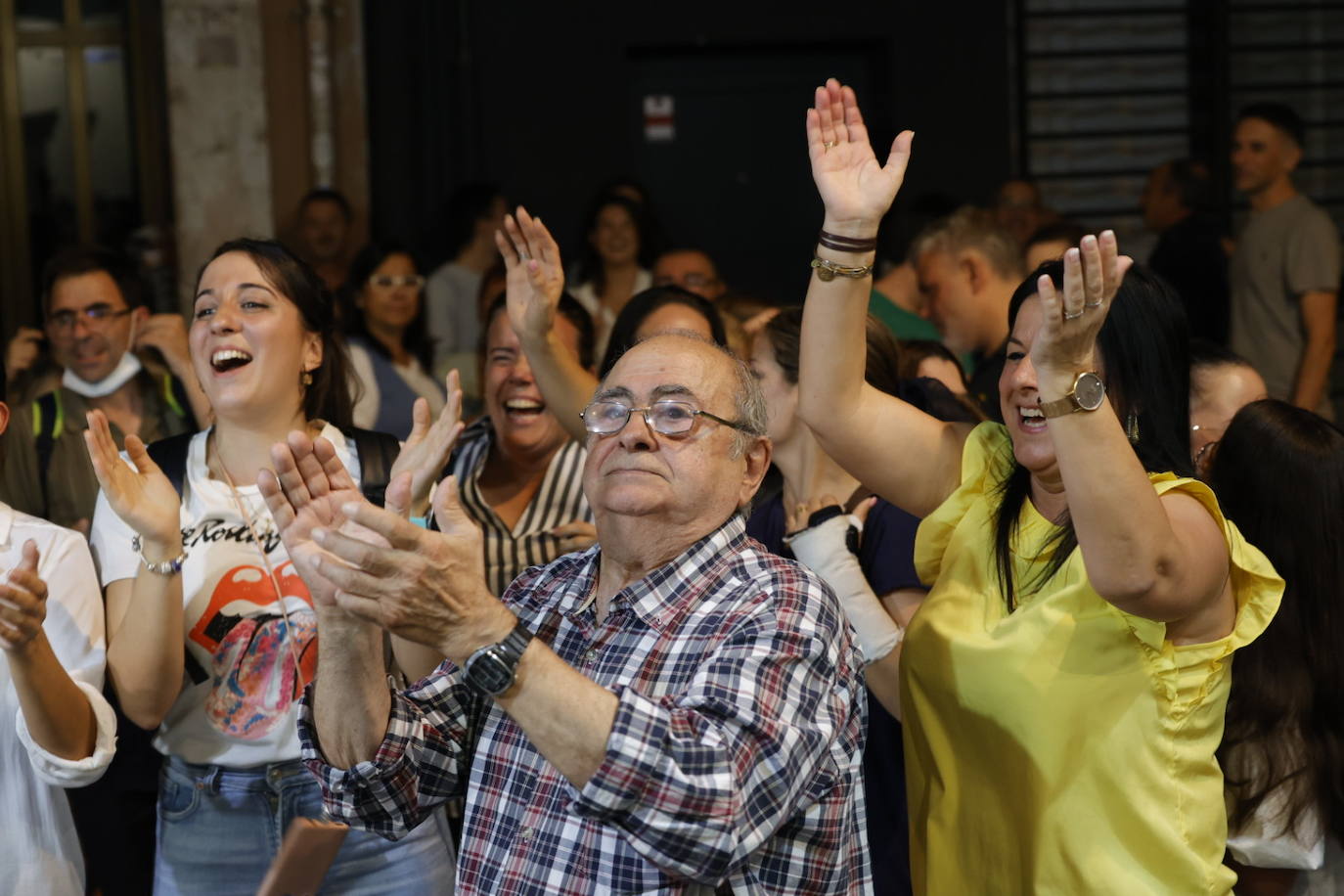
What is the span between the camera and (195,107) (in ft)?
22.5

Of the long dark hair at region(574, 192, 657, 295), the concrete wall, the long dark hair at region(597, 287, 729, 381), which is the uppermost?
the concrete wall

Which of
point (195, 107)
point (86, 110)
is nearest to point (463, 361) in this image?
point (195, 107)

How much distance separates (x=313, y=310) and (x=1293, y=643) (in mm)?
1799

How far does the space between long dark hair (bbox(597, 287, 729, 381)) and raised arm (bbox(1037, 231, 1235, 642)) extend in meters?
1.67

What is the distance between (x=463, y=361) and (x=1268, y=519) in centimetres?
360

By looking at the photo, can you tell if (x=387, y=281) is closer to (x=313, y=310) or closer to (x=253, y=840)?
(x=313, y=310)

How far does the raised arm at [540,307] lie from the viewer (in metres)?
3.21

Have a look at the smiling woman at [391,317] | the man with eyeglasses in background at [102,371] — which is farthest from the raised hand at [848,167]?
the smiling woman at [391,317]

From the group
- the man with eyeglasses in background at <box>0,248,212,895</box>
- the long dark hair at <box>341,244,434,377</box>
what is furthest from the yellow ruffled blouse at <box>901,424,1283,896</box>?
the long dark hair at <box>341,244,434,377</box>

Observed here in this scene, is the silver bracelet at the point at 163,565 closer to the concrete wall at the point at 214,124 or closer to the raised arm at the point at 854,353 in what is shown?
the raised arm at the point at 854,353

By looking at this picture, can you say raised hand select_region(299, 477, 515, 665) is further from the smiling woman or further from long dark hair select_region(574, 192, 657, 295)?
long dark hair select_region(574, 192, 657, 295)

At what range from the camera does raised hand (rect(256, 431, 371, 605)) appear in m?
1.88

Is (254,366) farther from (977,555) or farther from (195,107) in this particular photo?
(195,107)

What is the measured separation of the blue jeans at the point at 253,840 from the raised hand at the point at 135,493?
0.41 meters
